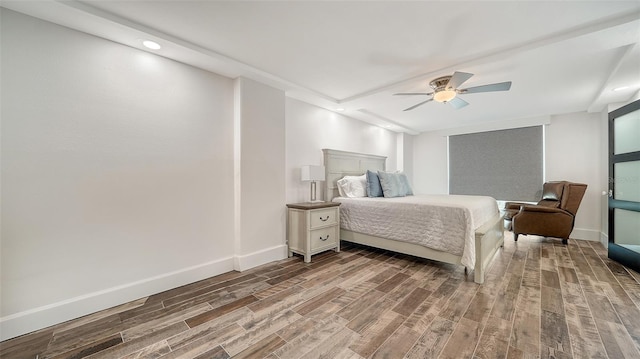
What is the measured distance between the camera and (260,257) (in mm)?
2957

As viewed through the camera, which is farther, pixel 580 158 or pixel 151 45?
pixel 580 158

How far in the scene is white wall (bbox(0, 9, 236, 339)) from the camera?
5.44ft

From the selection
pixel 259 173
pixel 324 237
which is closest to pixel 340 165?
pixel 324 237

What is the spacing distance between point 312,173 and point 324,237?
930 millimetres

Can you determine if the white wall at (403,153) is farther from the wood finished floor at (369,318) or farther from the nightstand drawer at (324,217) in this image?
the wood finished floor at (369,318)

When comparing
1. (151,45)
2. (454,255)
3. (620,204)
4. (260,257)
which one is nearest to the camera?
(151,45)

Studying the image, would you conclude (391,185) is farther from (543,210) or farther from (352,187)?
(543,210)

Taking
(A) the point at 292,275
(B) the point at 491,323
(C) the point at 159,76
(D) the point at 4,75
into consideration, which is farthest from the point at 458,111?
(D) the point at 4,75

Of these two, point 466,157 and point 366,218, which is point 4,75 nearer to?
point 366,218

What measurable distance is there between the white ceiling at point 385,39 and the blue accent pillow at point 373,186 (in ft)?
4.39

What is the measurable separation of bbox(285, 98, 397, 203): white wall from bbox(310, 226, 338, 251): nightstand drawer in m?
0.69

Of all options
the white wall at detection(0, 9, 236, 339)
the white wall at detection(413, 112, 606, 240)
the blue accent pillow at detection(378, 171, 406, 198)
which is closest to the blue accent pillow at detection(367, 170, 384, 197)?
the blue accent pillow at detection(378, 171, 406, 198)

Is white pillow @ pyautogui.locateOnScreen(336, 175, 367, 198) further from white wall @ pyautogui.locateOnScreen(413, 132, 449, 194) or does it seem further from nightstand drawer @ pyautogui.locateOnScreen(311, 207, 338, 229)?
white wall @ pyautogui.locateOnScreen(413, 132, 449, 194)

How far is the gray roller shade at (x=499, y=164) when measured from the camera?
15.6ft
